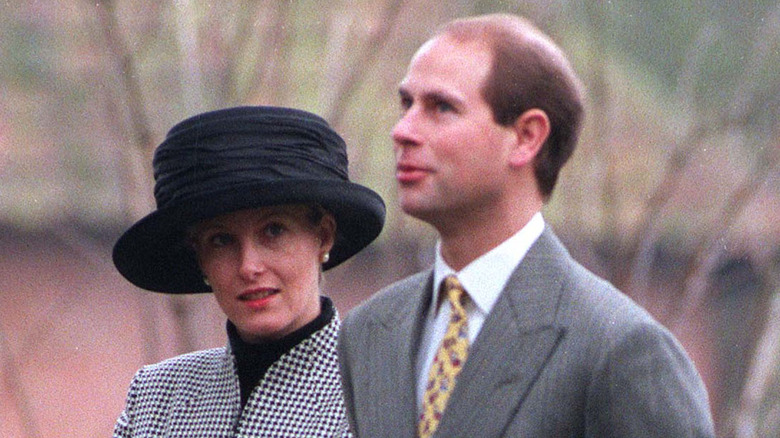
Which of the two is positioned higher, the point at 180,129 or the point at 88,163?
the point at 180,129

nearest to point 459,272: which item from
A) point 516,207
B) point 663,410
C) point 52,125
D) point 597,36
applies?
point 516,207

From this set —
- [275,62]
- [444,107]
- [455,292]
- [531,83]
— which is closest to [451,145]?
[444,107]

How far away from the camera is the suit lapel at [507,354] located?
326 cm

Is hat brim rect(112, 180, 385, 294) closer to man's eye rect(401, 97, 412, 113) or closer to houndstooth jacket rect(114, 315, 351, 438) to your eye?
houndstooth jacket rect(114, 315, 351, 438)

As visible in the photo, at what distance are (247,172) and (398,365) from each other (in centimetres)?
90

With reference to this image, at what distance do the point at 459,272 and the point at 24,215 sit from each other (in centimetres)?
471

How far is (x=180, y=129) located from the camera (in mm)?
4258

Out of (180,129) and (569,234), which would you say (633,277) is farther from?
(180,129)

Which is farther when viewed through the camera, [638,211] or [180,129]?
[638,211]

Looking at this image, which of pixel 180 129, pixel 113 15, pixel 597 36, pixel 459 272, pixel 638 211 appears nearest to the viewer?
pixel 459 272

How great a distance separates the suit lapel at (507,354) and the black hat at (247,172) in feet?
2.93

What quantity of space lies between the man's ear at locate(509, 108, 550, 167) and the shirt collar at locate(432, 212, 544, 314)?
13cm

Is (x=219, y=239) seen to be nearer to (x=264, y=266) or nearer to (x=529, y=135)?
(x=264, y=266)

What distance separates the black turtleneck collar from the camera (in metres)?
4.21
